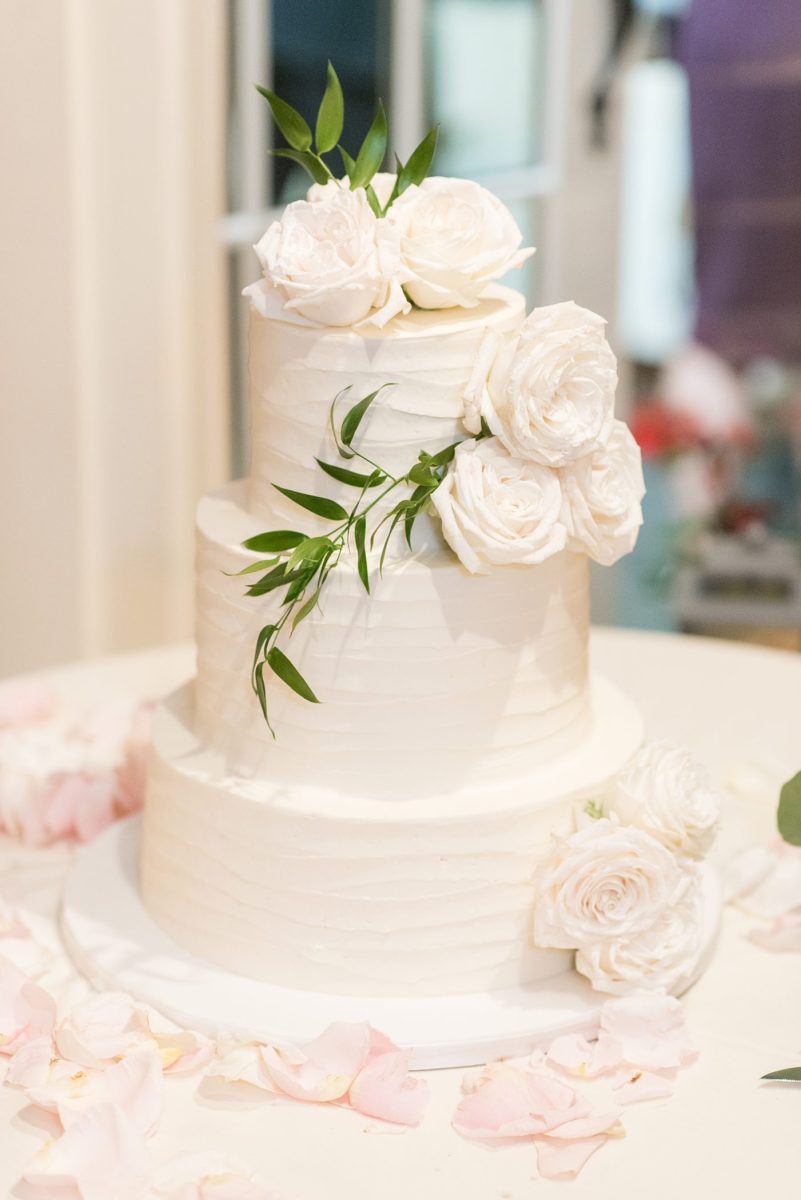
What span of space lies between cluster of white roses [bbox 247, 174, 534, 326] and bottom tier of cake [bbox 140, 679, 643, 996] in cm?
36

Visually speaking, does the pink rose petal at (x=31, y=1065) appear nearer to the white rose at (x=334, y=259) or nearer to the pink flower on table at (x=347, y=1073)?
the pink flower on table at (x=347, y=1073)

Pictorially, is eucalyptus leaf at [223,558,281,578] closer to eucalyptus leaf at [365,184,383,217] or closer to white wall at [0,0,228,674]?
eucalyptus leaf at [365,184,383,217]

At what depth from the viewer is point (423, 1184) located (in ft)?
2.95

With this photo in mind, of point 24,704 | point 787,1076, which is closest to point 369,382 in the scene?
point 787,1076

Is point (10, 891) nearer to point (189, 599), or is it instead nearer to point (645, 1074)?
point (645, 1074)

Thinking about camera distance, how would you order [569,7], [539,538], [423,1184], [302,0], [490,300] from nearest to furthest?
[423,1184] → [539,538] → [490,300] → [302,0] → [569,7]

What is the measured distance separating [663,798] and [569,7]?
227 cm

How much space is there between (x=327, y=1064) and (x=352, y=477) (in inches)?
16.0

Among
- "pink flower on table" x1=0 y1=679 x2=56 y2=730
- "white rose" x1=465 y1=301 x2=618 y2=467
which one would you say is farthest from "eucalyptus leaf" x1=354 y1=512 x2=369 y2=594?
"pink flower on table" x1=0 y1=679 x2=56 y2=730

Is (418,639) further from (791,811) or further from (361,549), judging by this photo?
(791,811)

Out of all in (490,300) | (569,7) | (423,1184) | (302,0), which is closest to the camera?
(423,1184)

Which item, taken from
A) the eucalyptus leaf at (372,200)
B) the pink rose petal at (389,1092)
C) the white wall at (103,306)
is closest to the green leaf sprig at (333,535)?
the eucalyptus leaf at (372,200)

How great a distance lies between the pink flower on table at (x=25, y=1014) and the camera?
106 cm

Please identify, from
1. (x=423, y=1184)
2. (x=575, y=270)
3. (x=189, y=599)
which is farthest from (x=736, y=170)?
(x=423, y=1184)
